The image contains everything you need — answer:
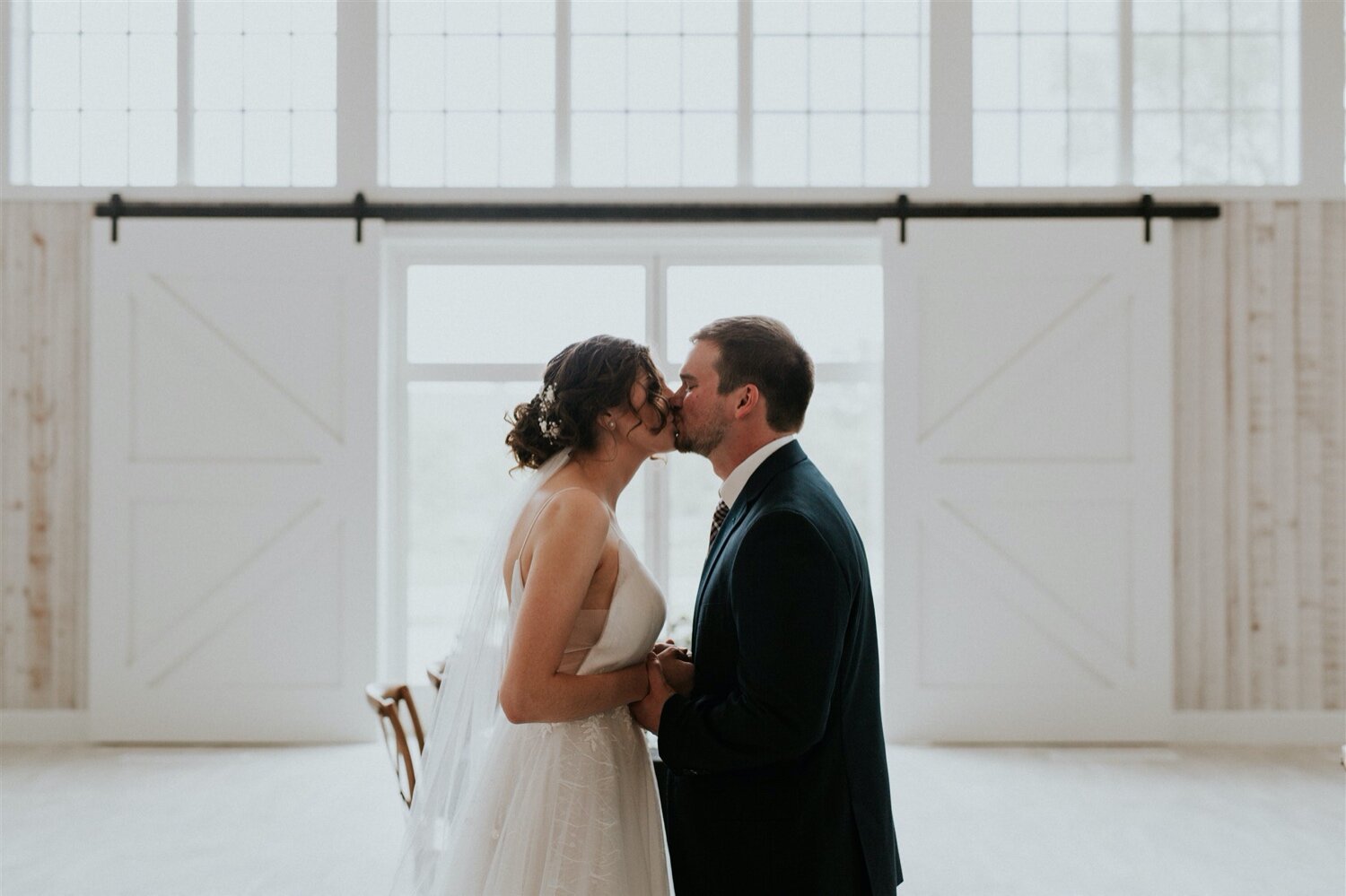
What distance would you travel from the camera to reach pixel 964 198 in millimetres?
5547

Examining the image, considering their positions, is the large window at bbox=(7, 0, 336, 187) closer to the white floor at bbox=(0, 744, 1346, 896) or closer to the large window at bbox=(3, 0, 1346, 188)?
the large window at bbox=(3, 0, 1346, 188)

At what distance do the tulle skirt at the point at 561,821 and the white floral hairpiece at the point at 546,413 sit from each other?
2.05ft

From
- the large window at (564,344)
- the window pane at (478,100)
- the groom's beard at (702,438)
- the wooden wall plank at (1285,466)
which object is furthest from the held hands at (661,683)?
the wooden wall plank at (1285,466)

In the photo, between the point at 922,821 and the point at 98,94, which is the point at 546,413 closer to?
the point at 922,821

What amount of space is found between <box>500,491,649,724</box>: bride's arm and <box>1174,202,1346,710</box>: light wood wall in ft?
15.6

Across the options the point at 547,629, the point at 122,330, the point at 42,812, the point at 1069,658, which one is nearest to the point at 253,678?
the point at 42,812

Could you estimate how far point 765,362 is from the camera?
196 centimetres

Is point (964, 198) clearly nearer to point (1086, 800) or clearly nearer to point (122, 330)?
point (1086, 800)

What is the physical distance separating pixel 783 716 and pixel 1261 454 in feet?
16.5

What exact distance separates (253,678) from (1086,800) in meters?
4.44

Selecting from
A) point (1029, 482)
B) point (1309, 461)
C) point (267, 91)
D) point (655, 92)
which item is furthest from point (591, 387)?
point (1309, 461)

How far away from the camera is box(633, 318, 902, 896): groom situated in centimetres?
171

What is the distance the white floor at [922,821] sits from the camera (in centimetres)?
361

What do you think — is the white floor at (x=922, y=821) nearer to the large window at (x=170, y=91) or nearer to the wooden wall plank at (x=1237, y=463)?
the wooden wall plank at (x=1237, y=463)
